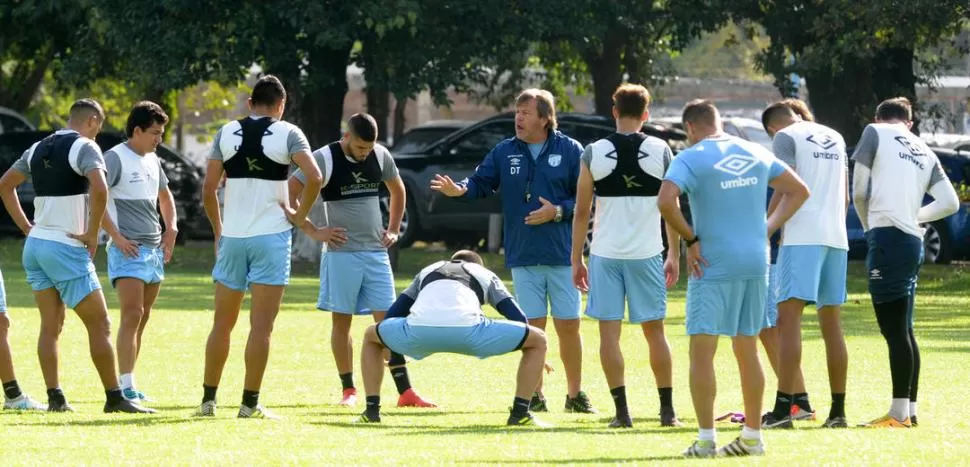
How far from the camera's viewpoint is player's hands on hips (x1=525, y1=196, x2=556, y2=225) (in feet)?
37.5

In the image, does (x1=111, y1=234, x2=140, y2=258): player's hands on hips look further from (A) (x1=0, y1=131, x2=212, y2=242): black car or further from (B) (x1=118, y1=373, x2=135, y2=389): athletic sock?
(A) (x1=0, y1=131, x2=212, y2=242): black car

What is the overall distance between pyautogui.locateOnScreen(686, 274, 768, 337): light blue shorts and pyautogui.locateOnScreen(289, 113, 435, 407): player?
10.3ft

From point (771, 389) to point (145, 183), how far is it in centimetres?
428

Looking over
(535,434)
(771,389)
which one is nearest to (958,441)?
(535,434)

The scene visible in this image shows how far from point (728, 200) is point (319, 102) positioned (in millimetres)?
19385

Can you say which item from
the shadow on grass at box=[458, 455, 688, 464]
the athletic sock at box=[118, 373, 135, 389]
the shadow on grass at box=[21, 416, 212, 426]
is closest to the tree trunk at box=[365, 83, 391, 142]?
the athletic sock at box=[118, 373, 135, 389]

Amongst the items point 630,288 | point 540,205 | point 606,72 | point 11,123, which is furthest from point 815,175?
point 11,123

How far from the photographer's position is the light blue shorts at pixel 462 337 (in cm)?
1038

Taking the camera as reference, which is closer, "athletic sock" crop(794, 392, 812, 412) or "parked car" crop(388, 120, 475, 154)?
"athletic sock" crop(794, 392, 812, 412)

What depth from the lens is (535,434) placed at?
10266mm

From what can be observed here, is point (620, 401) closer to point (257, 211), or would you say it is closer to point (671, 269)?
point (671, 269)

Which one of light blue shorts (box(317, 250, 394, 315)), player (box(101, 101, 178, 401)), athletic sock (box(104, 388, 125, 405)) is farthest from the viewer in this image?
light blue shorts (box(317, 250, 394, 315))

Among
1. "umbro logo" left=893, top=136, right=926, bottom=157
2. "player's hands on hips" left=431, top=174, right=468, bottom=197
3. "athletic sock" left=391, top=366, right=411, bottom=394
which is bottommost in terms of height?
"athletic sock" left=391, top=366, right=411, bottom=394

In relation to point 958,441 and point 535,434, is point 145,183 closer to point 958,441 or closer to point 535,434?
point 535,434
